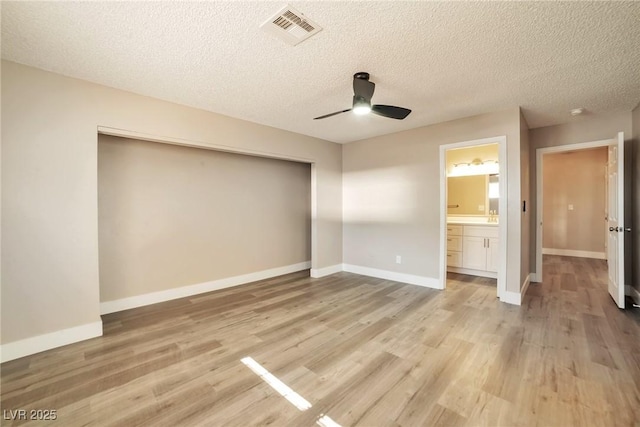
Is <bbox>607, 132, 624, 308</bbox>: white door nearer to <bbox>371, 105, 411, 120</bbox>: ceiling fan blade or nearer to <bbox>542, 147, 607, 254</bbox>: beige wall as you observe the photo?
<bbox>371, 105, 411, 120</bbox>: ceiling fan blade

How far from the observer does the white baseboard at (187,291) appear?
3.25 m

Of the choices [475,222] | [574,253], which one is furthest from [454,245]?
[574,253]

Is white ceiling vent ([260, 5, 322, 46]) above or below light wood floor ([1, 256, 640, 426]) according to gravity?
above

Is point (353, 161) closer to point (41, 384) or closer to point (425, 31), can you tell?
point (425, 31)

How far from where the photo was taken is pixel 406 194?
446 centimetres

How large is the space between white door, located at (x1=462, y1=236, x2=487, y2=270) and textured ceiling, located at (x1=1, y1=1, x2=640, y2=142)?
90.4 inches

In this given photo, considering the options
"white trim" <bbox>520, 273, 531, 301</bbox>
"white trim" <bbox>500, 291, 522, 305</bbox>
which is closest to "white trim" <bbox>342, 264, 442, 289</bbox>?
"white trim" <bbox>500, 291, 522, 305</bbox>

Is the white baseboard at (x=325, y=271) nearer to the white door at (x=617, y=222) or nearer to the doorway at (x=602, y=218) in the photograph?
the doorway at (x=602, y=218)

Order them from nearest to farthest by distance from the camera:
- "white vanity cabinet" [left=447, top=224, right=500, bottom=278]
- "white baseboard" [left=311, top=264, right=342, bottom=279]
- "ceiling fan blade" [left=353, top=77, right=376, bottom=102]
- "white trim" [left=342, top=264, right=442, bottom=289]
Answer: "ceiling fan blade" [left=353, top=77, right=376, bottom=102]
"white trim" [left=342, top=264, right=442, bottom=289]
"white vanity cabinet" [left=447, top=224, right=500, bottom=278]
"white baseboard" [left=311, top=264, right=342, bottom=279]

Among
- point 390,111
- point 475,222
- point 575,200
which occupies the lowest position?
point 475,222

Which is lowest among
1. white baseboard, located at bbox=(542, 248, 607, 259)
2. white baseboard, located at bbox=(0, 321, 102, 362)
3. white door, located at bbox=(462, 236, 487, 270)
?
white baseboard, located at bbox=(0, 321, 102, 362)

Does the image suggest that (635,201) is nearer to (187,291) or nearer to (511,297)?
(511,297)

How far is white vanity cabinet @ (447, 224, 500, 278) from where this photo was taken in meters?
4.53

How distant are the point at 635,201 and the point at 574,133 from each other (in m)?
1.23
